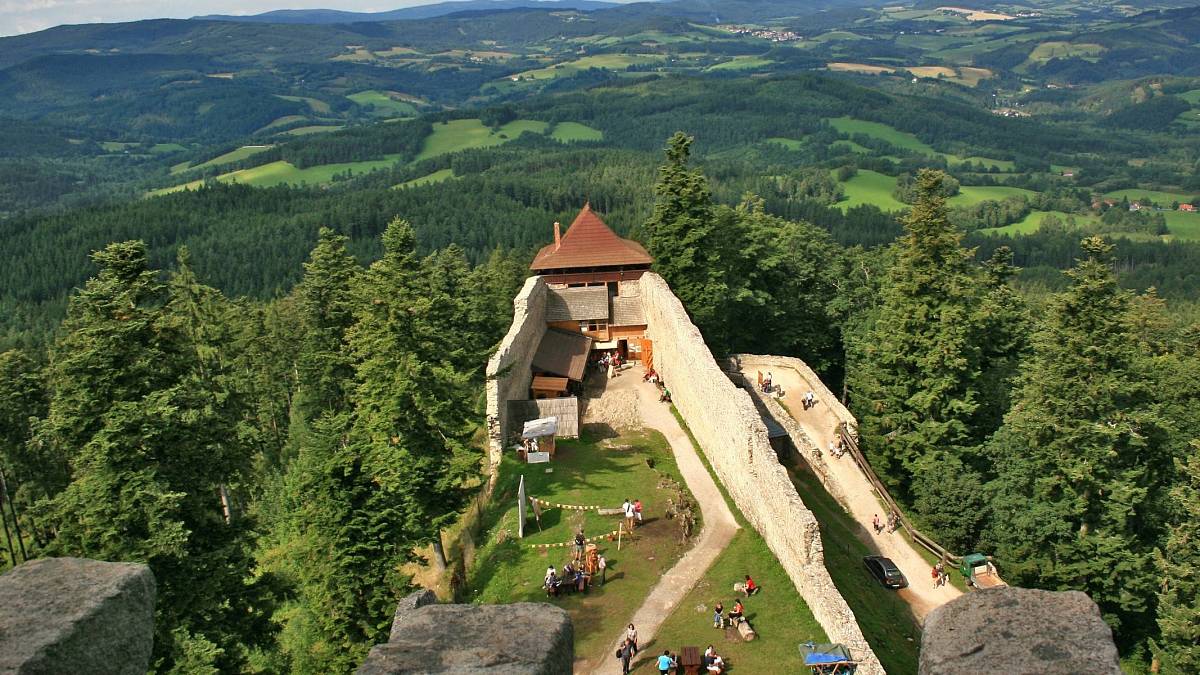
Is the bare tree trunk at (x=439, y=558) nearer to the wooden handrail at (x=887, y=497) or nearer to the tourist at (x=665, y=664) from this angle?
the tourist at (x=665, y=664)

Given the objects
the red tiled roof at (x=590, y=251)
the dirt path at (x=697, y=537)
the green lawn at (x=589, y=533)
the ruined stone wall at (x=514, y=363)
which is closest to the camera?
the dirt path at (x=697, y=537)

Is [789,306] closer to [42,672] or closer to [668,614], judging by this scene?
[668,614]

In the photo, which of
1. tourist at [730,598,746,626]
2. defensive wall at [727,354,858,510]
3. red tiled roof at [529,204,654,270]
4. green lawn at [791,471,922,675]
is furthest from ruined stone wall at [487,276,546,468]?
tourist at [730,598,746,626]

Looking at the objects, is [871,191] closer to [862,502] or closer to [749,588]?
[862,502]

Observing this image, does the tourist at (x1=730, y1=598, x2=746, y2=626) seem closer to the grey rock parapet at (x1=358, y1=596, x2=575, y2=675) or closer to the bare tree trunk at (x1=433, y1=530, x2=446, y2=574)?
the bare tree trunk at (x1=433, y1=530, x2=446, y2=574)

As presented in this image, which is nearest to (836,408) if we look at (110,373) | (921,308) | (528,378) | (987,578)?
(921,308)

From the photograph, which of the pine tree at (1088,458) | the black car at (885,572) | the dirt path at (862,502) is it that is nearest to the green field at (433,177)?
the dirt path at (862,502)
